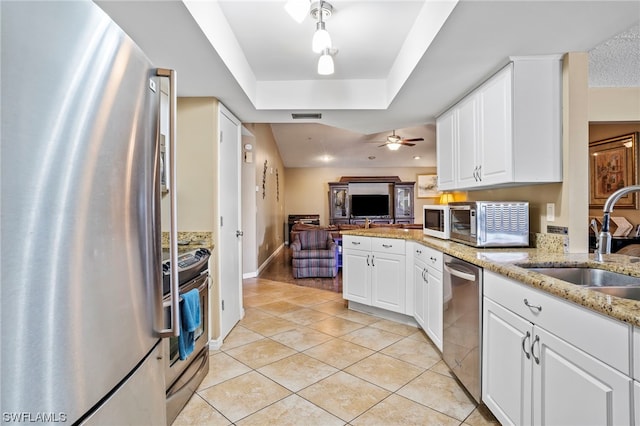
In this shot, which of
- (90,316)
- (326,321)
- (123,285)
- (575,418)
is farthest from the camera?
(326,321)

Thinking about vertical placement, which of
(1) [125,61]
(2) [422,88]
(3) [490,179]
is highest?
(2) [422,88]

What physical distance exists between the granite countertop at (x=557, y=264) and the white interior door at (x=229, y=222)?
5.96 feet

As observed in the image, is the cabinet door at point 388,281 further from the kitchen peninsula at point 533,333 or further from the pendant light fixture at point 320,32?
the pendant light fixture at point 320,32

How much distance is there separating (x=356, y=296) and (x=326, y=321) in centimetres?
46

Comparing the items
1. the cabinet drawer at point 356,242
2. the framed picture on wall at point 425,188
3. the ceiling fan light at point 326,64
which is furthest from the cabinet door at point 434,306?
the framed picture on wall at point 425,188

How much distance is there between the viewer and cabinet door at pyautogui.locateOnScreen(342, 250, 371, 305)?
3.52 metres

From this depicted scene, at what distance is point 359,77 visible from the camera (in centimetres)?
305

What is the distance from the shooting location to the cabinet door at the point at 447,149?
9.91 ft

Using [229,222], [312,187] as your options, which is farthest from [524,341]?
[312,187]

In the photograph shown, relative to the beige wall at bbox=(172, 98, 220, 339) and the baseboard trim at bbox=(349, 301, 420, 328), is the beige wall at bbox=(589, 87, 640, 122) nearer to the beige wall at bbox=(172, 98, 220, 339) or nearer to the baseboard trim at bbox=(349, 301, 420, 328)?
the baseboard trim at bbox=(349, 301, 420, 328)

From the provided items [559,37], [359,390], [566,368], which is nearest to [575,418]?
[566,368]

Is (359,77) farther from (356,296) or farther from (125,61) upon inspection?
(125,61)

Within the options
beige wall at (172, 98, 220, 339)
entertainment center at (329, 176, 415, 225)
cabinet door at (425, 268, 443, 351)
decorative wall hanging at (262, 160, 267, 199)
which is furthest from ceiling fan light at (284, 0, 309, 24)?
entertainment center at (329, 176, 415, 225)

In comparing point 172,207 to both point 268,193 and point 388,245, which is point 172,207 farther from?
point 268,193
